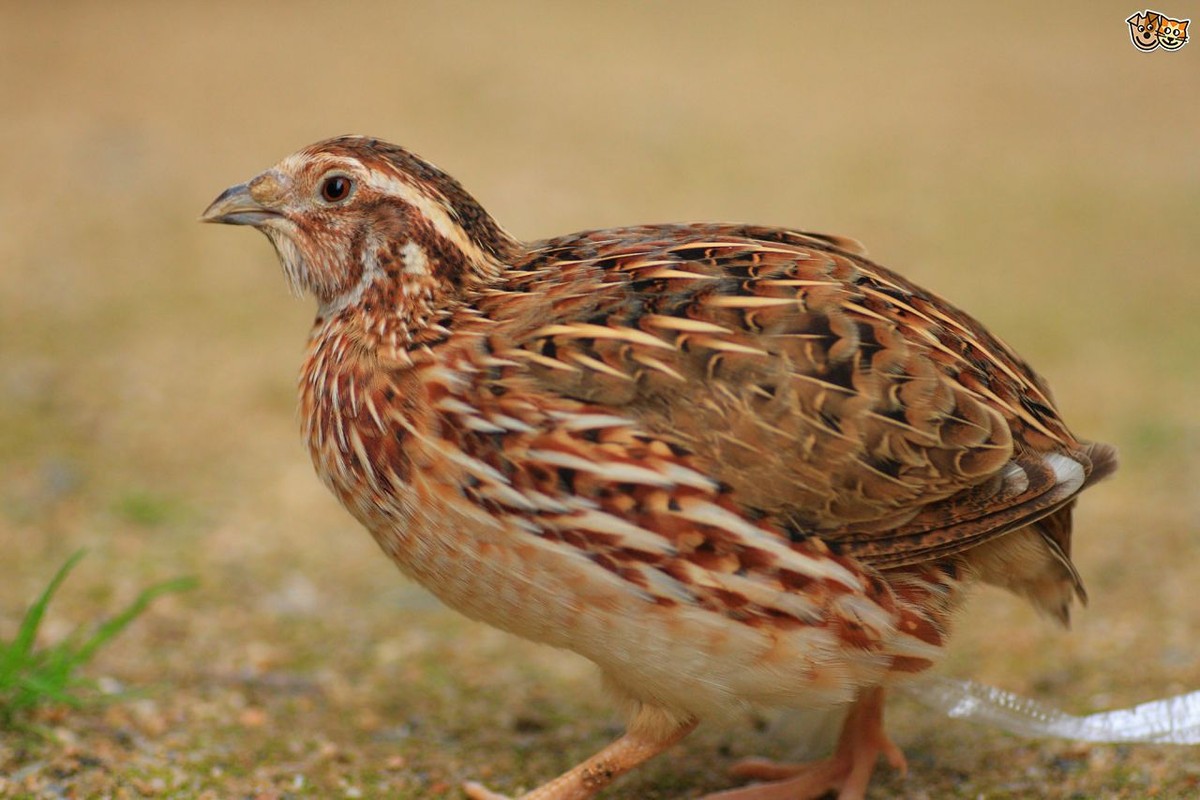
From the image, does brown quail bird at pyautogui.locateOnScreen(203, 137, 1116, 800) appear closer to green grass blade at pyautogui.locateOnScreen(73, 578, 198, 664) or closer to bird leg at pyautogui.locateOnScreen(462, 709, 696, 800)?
bird leg at pyautogui.locateOnScreen(462, 709, 696, 800)

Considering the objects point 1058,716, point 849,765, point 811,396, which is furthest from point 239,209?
point 1058,716

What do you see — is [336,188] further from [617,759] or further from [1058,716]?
A: [1058,716]

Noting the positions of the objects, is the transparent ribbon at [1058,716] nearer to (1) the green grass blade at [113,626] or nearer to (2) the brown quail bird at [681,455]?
(2) the brown quail bird at [681,455]

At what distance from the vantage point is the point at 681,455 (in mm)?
3783

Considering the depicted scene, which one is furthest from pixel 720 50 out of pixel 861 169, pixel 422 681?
pixel 422 681

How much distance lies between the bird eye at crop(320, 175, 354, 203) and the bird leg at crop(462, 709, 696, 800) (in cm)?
195

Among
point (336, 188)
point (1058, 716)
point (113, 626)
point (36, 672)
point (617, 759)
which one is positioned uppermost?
point (336, 188)

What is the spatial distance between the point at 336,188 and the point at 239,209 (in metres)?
0.36

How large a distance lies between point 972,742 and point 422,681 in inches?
89.6

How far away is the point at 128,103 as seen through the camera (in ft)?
39.2

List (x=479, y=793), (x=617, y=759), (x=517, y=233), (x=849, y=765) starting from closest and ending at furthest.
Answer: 1. (x=617, y=759)
2. (x=479, y=793)
3. (x=849, y=765)
4. (x=517, y=233)

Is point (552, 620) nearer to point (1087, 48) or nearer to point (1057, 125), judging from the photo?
point (1057, 125)

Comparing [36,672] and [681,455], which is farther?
[36,672]

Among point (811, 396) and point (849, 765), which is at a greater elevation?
point (811, 396)
